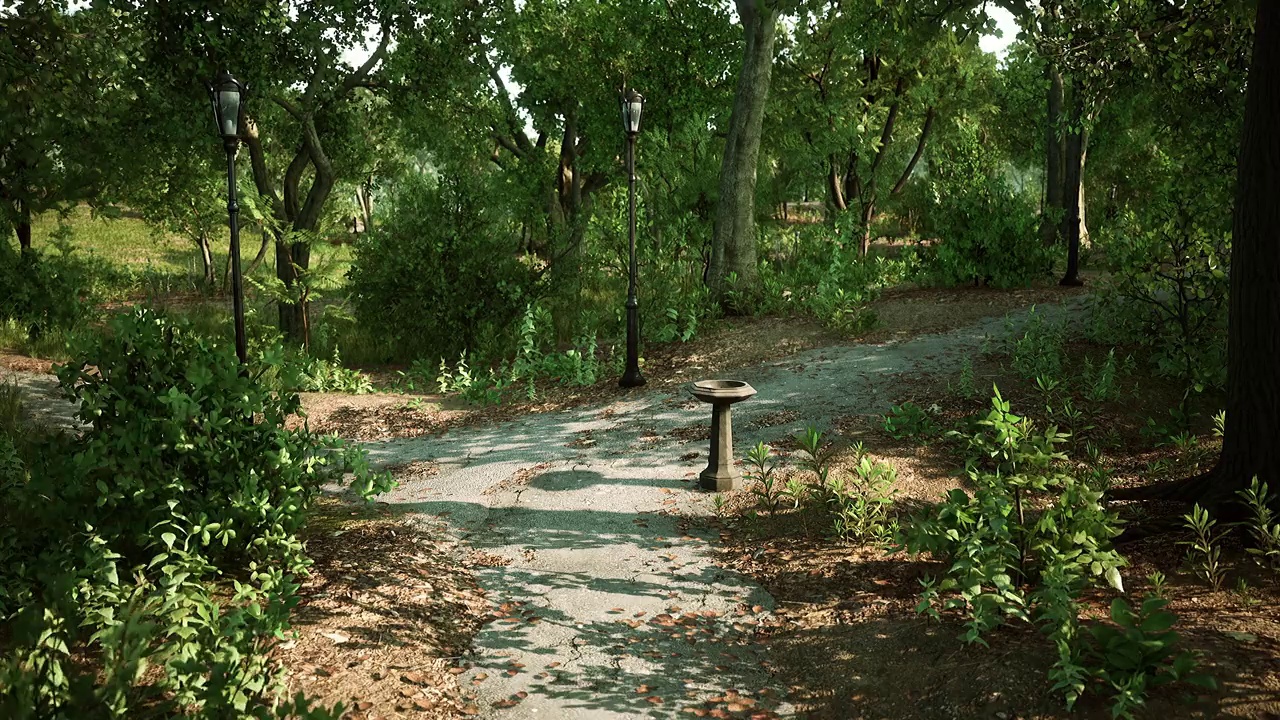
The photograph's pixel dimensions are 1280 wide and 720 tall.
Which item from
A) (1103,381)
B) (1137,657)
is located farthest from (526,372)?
(1137,657)

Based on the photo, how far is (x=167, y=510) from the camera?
510 cm

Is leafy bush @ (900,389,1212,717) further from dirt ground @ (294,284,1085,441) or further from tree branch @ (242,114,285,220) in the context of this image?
tree branch @ (242,114,285,220)

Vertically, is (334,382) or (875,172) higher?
(875,172)

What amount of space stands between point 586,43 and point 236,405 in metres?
18.1

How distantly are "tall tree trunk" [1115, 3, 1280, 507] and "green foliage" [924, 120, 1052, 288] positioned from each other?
10275 mm

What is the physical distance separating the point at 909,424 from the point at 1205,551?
3791mm

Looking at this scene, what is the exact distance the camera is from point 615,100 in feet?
71.2

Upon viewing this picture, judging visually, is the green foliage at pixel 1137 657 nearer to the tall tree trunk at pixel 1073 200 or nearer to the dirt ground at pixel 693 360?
the dirt ground at pixel 693 360

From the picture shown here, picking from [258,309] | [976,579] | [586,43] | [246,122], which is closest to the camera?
[976,579]

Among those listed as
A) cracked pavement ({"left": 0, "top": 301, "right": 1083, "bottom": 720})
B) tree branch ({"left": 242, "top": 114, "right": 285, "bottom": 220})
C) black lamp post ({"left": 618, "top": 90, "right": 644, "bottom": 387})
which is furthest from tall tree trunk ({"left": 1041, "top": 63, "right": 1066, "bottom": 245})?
tree branch ({"left": 242, "top": 114, "right": 285, "bottom": 220})

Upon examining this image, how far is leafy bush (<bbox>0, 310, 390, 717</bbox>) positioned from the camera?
4266 mm

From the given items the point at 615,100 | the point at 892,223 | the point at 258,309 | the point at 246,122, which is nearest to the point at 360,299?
the point at 258,309

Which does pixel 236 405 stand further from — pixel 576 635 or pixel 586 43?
pixel 586 43

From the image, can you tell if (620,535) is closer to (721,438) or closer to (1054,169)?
(721,438)
